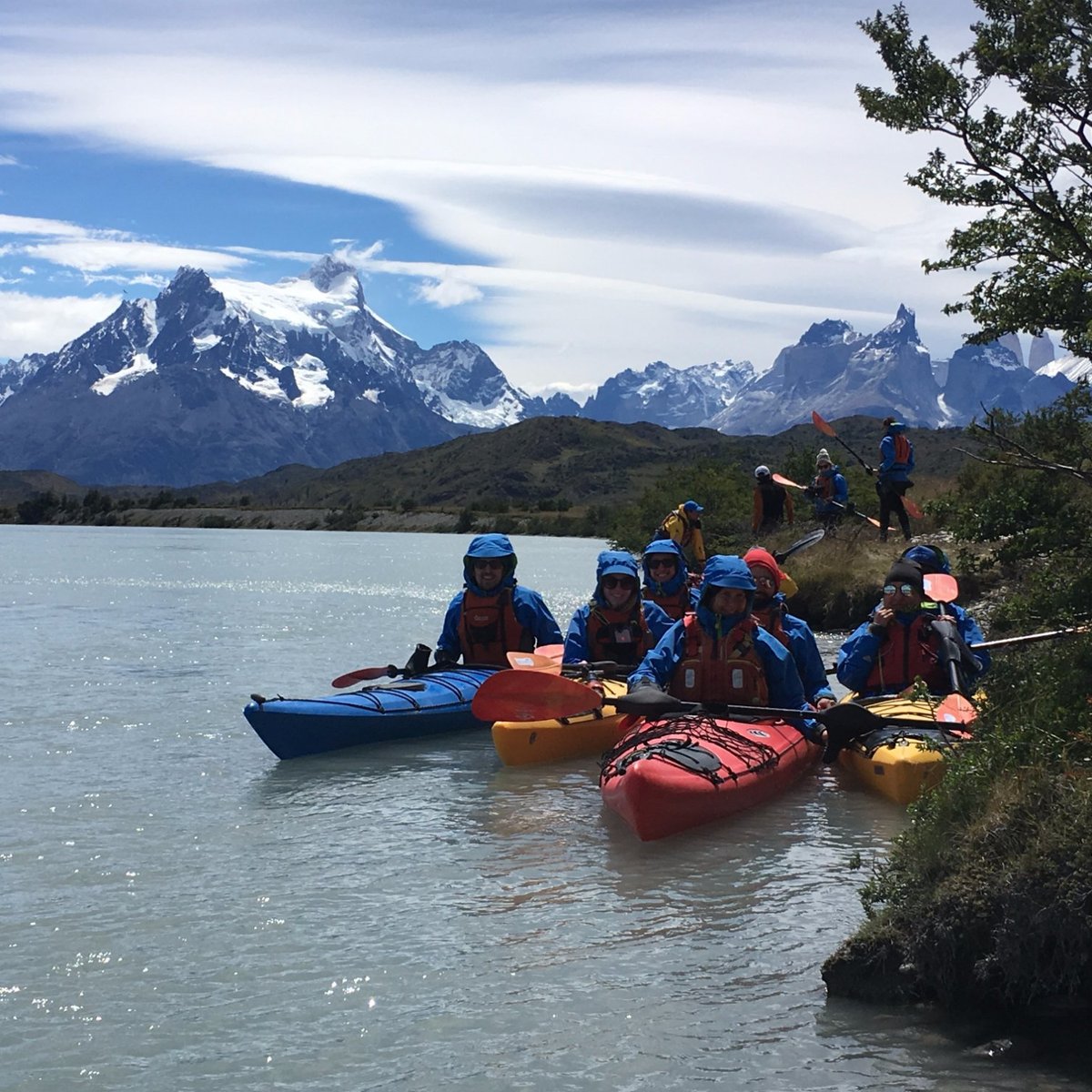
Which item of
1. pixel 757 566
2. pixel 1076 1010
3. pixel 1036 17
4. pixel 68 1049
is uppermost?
pixel 1036 17

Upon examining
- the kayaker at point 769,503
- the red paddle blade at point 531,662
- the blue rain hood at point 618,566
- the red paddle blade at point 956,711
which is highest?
the kayaker at point 769,503

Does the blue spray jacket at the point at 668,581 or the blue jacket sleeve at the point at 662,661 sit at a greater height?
the blue spray jacket at the point at 668,581

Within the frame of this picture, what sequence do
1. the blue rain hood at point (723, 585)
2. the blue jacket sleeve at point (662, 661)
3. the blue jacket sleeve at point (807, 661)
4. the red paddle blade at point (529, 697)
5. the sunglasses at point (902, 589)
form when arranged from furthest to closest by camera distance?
the blue jacket sleeve at point (807, 661), the sunglasses at point (902, 589), the red paddle blade at point (529, 697), the blue jacket sleeve at point (662, 661), the blue rain hood at point (723, 585)

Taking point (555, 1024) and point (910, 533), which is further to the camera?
point (910, 533)

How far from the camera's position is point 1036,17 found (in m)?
9.00

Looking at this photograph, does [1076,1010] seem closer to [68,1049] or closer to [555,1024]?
[555,1024]

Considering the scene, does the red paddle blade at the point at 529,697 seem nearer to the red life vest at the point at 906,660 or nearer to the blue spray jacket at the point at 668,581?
the red life vest at the point at 906,660

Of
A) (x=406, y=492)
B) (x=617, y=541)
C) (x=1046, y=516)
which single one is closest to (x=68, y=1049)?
(x=1046, y=516)

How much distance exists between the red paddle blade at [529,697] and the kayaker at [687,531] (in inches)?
276

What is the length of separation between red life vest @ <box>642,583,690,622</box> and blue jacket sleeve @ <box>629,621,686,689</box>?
113 inches

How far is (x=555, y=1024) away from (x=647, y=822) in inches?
114

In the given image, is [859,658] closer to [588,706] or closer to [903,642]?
[903,642]

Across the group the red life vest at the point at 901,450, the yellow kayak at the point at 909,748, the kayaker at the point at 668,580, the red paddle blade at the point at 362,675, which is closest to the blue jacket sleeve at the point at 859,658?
the yellow kayak at the point at 909,748

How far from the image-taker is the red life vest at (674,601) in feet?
45.2
